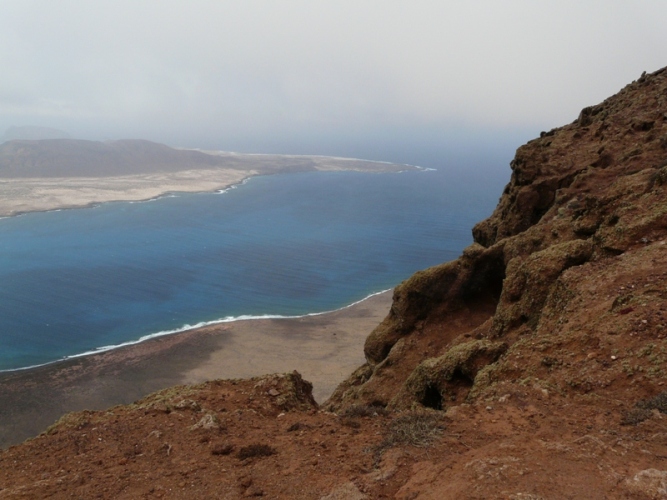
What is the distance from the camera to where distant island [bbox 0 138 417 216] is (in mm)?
106000

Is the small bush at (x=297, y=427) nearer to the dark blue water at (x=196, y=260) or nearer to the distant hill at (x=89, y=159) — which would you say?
the dark blue water at (x=196, y=260)

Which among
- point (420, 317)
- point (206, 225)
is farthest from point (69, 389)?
point (206, 225)

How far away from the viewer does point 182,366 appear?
117 ft

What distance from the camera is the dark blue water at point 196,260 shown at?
4528 centimetres

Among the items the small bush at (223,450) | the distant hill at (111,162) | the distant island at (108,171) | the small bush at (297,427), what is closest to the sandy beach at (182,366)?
the small bush at (297,427)

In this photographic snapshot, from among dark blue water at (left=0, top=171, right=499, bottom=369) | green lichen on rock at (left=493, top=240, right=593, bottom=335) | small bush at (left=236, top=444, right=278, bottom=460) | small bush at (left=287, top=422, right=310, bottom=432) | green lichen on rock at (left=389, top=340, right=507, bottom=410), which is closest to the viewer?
small bush at (left=236, top=444, right=278, bottom=460)

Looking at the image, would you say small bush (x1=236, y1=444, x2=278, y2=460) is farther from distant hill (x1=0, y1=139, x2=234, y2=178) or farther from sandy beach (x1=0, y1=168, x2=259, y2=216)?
distant hill (x1=0, y1=139, x2=234, y2=178)

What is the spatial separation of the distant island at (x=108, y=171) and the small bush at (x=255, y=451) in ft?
335

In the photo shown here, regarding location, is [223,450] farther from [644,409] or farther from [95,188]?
[95,188]

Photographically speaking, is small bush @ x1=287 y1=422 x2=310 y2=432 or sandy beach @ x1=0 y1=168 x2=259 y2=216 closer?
small bush @ x1=287 y1=422 x2=310 y2=432

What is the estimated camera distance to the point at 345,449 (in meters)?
7.45

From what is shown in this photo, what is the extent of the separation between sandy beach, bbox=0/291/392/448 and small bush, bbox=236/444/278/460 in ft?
76.9

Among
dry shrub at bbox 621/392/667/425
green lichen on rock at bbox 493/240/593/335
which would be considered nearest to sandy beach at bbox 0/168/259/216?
green lichen on rock at bbox 493/240/593/335

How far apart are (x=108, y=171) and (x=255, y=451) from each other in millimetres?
159912
